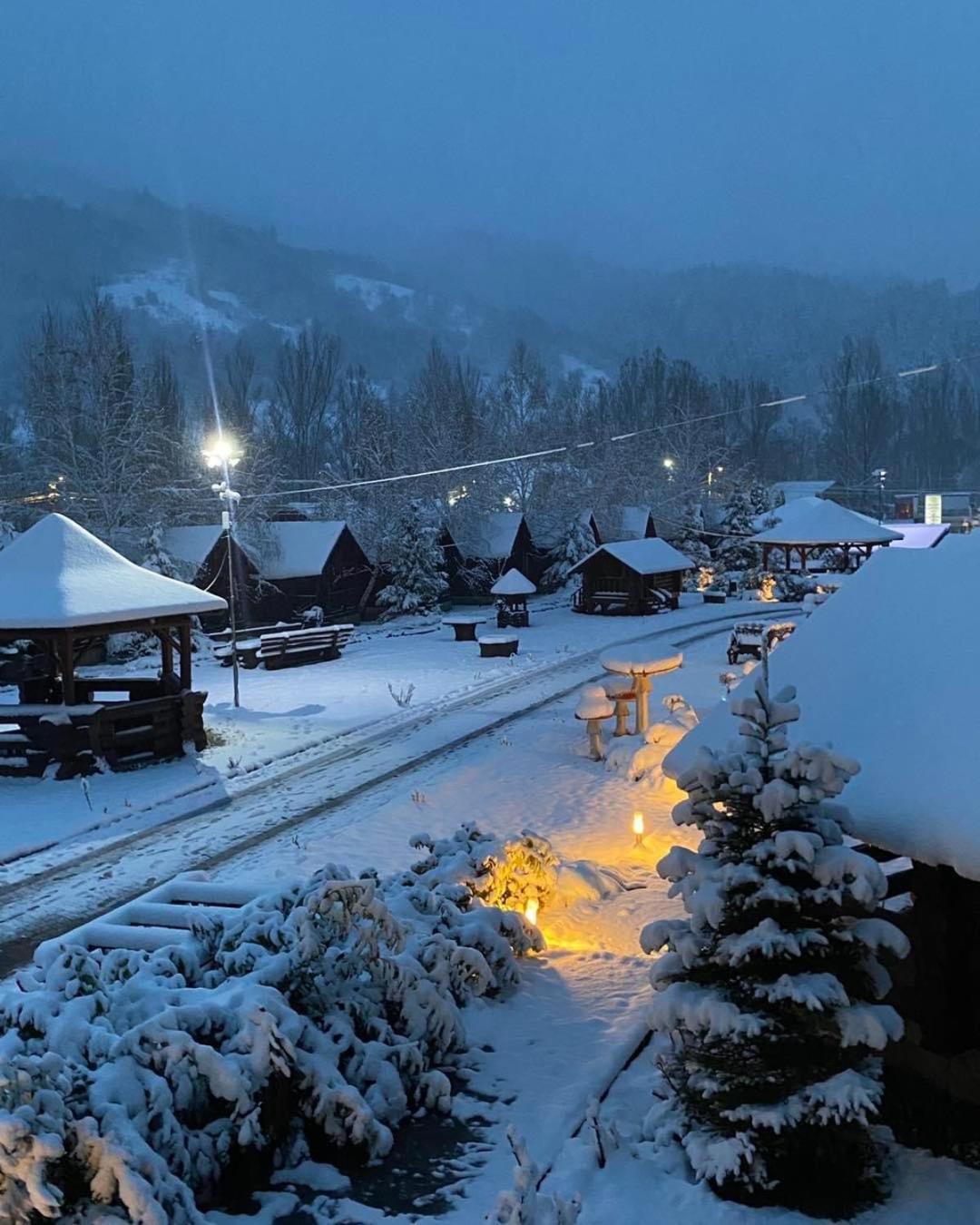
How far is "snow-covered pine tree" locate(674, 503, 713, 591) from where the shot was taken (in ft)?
174

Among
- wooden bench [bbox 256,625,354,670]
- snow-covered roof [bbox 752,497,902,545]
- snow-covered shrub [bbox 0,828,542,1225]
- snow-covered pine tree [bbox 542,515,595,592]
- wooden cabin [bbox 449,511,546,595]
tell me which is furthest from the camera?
snow-covered pine tree [bbox 542,515,595,592]

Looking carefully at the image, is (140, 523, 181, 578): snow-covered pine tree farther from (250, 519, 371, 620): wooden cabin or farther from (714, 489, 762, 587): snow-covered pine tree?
(714, 489, 762, 587): snow-covered pine tree

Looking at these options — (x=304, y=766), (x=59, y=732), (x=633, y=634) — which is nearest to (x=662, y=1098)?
(x=304, y=766)

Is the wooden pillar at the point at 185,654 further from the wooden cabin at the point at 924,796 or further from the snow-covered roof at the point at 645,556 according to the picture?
the snow-covered roof at the point at 645,556

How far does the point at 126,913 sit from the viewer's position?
7570mm

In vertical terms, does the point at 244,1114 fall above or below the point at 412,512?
below

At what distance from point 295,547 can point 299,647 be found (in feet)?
42.5

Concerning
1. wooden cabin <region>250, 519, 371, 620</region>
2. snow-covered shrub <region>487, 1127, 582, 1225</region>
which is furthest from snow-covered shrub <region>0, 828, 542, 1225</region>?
wooden cabin <region>250, 519, 371, 620</region>

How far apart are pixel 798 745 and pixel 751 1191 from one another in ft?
7.94

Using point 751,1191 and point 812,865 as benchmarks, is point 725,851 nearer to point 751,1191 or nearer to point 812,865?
point 812,865

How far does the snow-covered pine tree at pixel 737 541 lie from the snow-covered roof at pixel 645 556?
8.64 meters

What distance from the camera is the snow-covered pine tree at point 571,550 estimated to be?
162 feet

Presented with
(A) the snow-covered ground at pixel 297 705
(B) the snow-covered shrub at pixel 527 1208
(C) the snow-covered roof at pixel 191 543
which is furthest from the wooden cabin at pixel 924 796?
(C) the snow-covered roof at pixel 191 543

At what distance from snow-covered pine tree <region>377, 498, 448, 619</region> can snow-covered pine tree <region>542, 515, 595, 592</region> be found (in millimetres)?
8423
